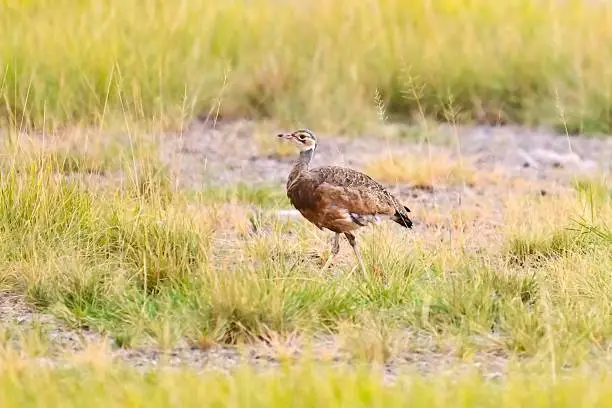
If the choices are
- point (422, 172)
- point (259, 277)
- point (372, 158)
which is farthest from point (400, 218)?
point (372, 158)

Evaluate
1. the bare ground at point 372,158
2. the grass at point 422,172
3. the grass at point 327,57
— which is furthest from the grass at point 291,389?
the grass at point 327,57

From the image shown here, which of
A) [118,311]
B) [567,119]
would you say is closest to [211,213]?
[118,311]

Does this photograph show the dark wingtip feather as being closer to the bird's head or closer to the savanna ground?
the savanna ground

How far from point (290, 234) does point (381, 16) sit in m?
5.24

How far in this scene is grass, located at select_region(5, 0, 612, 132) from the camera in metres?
11.5

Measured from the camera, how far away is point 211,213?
8.28m

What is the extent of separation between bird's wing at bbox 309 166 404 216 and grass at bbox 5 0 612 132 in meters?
4.41

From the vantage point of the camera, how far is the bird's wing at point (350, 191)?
681cm

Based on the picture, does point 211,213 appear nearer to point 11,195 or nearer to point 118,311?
point 11,195

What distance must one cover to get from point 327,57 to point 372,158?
1960 millimetres

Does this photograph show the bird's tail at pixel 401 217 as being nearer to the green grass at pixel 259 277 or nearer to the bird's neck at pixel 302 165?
the green grass at pixel 259 277

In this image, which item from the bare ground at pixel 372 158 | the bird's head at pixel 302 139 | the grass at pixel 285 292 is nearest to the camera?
the grass at pixel 285 292

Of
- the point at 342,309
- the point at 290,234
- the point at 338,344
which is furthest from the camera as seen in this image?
the point at 290,234

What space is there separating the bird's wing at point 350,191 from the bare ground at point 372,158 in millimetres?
888
